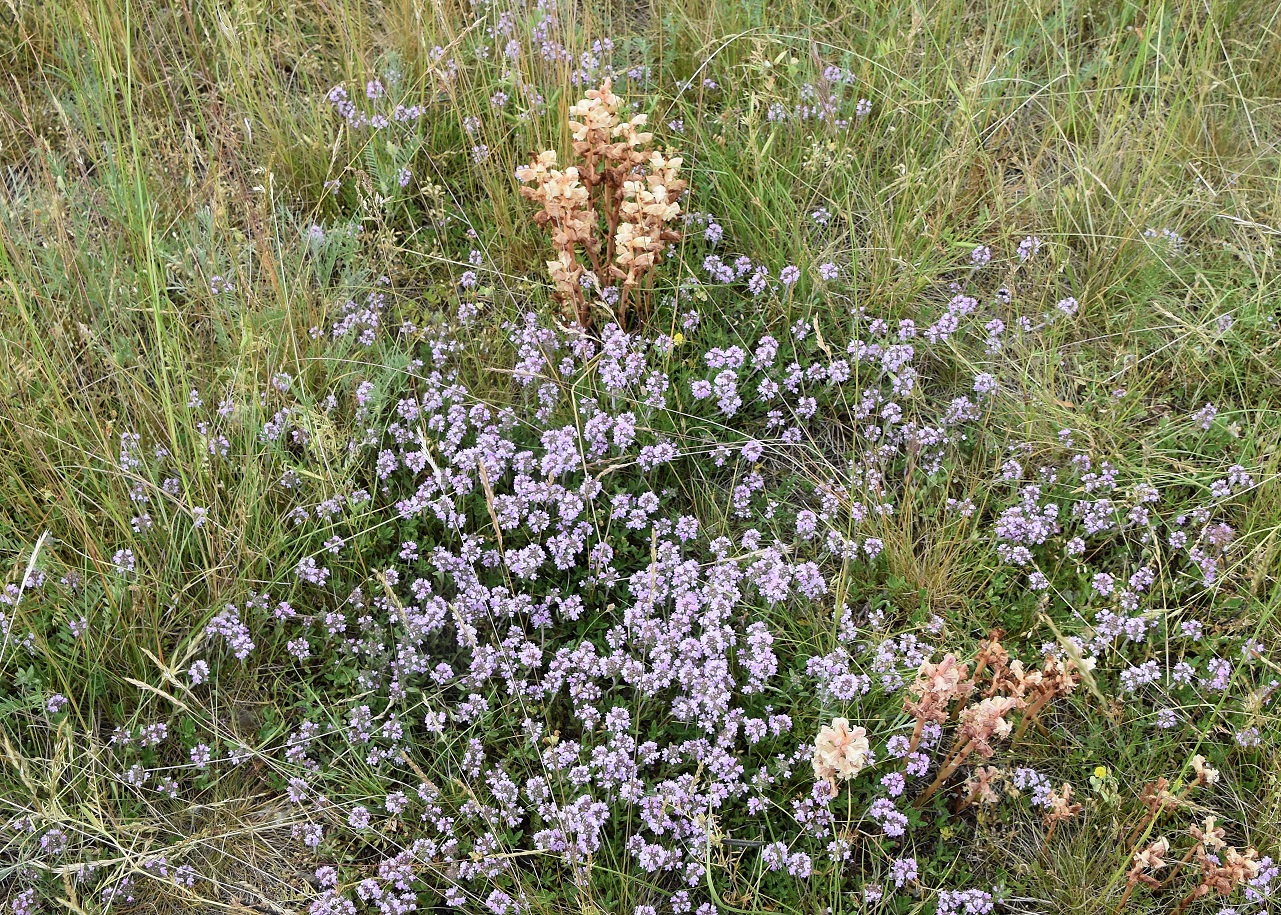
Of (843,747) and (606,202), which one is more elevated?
(606,202)

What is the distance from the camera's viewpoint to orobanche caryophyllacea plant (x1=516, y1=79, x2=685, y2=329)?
11.2 ft

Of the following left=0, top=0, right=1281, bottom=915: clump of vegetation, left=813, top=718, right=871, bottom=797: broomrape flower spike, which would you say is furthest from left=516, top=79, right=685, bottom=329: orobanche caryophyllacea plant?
left=813, top=718, right=871, bottom=797: broomrape flower spike

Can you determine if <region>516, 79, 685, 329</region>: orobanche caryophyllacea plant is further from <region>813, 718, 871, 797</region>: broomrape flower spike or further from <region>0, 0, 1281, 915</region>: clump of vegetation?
<region>813, 718, 871, 797</region>: broomrape flower spike

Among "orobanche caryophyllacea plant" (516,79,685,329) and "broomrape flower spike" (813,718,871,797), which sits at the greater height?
"orobanche caryophyllacea plant" (516,79,685,329)

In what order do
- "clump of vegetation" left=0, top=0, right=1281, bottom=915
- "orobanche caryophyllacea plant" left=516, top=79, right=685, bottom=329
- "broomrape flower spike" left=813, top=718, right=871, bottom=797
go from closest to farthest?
"broomrape flower spike" left=813, top=718, right=871, bottom=797 < "clump of vegetation" left=0, top=0, right=1281, bottom=915 < "orobanche caryophyllacea plant" left=516, top=79, right=685, bottom=329

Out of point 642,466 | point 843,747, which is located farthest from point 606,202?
point 843,747

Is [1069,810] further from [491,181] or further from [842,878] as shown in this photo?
[491,181]

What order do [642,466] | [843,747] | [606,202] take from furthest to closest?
1. [606,202]
2. [642,466]
3. [843,747]

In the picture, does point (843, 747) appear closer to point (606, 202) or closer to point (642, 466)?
point (642, 466)

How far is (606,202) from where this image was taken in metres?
3.68

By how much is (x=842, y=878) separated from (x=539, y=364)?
72.1 inches

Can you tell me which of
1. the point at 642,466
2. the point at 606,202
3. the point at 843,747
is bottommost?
the point at 843,747

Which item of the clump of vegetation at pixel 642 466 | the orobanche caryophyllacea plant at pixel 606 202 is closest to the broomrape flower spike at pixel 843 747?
the clump of vegetation at pixel 642 466

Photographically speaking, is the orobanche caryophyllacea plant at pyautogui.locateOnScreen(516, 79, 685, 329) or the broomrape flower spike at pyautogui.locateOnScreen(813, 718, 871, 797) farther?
the orobanche caryophyllacea plant at pyautogui.locateOnScreen(516, 79, 685, 329)
